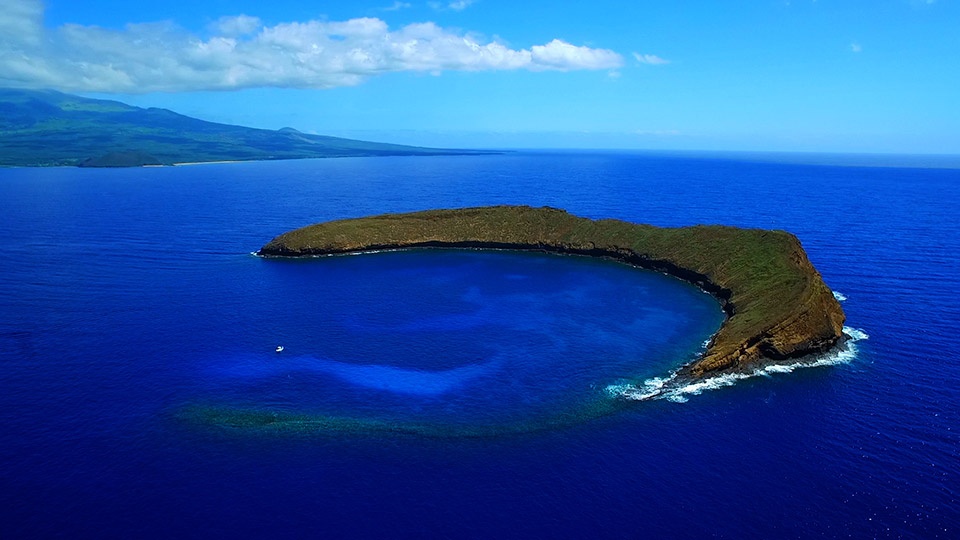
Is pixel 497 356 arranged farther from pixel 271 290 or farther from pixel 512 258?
pixel 512 258

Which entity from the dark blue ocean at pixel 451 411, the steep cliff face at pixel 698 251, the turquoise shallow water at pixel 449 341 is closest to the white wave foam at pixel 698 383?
the dark blue ocean at pixel 451 411

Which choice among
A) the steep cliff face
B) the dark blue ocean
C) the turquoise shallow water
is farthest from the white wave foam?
the turquoise shallow water

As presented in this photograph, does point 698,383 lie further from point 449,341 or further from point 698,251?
point 698,251

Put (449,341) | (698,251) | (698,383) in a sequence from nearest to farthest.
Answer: (698,383) → (449,341) → (698,251)

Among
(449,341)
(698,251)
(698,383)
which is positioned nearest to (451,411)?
(449,341)

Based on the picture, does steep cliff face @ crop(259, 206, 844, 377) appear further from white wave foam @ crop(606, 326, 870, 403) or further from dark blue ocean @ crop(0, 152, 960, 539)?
dark blue ocean @ crop(0, 152, 960, 539)

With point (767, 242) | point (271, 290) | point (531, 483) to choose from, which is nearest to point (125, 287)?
point (271, 290)
